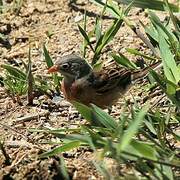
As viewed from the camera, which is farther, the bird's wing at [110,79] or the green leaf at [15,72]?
the green leaf at [15,72]

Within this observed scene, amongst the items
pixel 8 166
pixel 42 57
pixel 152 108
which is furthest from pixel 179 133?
pixel 42 57

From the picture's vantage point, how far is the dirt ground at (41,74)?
4.39 m

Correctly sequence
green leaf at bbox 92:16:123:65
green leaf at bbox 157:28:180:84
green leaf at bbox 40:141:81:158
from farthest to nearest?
green leaf at bbox 92:16:123:65 → green leaf at bbox 157:28:180:84 → green leaf at bbox 40:141:81:158

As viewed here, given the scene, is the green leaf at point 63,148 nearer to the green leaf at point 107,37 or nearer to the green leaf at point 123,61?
the green leaf at point 123,61

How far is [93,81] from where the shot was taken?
5.50m

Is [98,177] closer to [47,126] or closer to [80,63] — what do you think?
[47,126]

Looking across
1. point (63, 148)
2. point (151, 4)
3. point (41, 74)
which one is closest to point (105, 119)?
point (63, 148)

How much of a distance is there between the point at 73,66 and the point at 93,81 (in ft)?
0.77

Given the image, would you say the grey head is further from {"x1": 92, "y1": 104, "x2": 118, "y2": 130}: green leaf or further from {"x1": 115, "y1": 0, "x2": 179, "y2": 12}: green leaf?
{"x1": 92, "y1": 104, "x2": 118, "y2": 130}: green leaf

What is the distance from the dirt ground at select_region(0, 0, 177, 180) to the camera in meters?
4.39

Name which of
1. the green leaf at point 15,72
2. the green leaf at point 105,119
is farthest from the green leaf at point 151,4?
the green leaf at point 105,119

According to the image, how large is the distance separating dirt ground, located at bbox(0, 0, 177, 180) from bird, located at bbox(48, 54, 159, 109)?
0.55 ft

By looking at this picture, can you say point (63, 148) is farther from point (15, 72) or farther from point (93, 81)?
point (15, 72)

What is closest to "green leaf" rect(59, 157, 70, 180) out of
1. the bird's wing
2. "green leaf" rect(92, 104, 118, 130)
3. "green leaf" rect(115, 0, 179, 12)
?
"green leaf" rect(92, 104, 118, 130)
